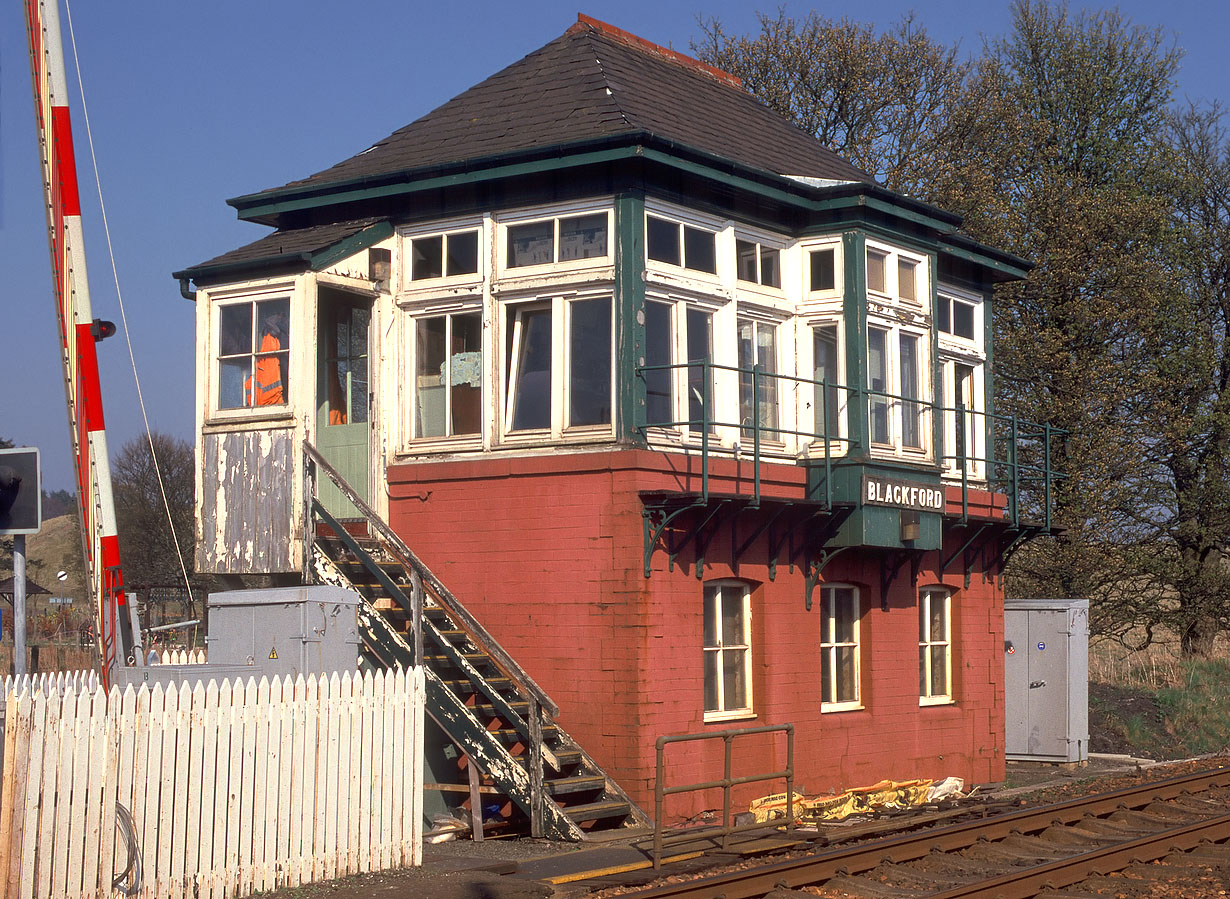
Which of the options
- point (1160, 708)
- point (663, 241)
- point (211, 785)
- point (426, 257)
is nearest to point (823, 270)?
point (663, 241)

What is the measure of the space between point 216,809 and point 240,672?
244cm

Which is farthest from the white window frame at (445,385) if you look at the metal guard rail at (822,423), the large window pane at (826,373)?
the large window pane at (826,373)

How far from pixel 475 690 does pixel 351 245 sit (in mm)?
5149

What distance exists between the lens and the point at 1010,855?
13.0m

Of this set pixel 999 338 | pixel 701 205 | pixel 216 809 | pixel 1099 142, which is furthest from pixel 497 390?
pixel 1099 142

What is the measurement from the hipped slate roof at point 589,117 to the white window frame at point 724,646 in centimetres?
466

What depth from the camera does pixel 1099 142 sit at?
1454 inches

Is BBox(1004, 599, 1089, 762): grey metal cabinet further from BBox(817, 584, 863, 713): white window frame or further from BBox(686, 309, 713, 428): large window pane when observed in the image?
BBox(686, 309, 713, 428): large window pane

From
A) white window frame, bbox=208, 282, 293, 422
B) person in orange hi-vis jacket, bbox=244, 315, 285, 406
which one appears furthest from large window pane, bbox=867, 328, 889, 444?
person in orange hi-vis jacket, bbox=244, 315, 285, 406

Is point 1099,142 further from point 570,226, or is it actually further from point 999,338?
point 570,226

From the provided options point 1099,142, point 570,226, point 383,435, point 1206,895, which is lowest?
point 1206,895

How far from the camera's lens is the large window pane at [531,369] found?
1591 cm

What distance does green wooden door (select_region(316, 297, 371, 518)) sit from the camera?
17.0 metres

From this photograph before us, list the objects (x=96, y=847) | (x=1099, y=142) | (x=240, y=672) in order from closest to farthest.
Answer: (x=96, y=847) → (x=240, y=672) → (x=1099, y=142)
